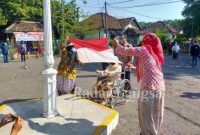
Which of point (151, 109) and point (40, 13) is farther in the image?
point (40, 13)

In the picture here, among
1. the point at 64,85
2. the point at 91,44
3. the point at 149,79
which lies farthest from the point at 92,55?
the point at 149,79

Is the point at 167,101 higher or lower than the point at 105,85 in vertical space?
lower

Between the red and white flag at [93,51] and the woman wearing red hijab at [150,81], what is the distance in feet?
8.95

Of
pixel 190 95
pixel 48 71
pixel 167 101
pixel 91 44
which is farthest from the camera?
pixel 190 95

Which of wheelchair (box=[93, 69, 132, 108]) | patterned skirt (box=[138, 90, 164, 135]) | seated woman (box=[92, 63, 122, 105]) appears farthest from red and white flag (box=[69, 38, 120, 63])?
patterned skirt (box=[138, 90, 164, 135])

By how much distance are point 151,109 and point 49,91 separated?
2.11 m

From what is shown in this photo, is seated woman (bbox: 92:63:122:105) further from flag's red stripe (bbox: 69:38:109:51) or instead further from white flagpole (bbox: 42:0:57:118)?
white flagpole (bbox: 42:0:57:118)

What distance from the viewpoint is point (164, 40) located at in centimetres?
4628

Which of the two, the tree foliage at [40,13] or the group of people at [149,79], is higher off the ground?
the tree foliage at [40,13]

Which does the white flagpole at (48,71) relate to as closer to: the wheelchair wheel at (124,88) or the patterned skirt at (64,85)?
the patterned skirt at (64,85)

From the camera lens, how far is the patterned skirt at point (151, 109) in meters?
5.62

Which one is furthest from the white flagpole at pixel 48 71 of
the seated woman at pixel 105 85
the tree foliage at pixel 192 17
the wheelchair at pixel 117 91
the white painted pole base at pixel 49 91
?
the tree foliage at pixel 192 17

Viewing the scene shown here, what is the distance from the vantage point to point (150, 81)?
221 inches

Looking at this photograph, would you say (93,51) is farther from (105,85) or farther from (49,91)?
(49,91)
